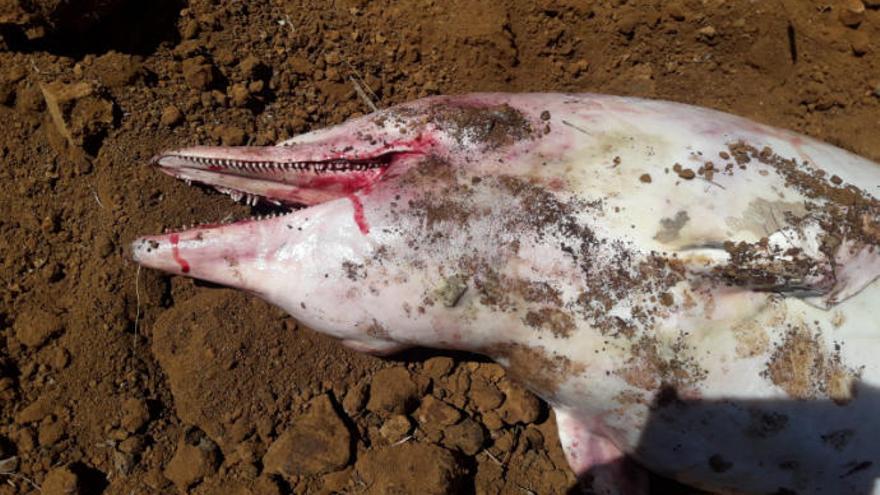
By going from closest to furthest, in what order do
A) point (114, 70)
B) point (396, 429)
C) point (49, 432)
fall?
point (49, 432) → point (114, 70) → point (396, 429)

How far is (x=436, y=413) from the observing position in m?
4.14

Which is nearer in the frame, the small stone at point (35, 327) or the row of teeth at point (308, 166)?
the row of teeth at point (308, 166)

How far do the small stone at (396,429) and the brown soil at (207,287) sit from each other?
0.01m

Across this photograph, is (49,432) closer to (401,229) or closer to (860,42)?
(401,229)

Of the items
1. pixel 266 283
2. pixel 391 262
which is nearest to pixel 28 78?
pixel 266 283

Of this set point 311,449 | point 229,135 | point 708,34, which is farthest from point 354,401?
point 708,34

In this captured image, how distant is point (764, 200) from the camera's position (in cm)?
319

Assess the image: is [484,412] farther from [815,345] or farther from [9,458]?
[9,458]

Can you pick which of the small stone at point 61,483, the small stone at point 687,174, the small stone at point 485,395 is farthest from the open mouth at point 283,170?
the small stone at point 61,483

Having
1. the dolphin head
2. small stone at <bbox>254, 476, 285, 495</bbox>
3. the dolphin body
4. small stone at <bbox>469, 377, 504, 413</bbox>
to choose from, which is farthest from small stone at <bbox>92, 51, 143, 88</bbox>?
small stone at <bbox>469, 377, 504, 413</bbox>

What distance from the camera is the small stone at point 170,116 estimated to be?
4008 millimetres

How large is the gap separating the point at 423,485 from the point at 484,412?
26.4 inches

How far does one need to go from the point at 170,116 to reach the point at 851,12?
4.34 m

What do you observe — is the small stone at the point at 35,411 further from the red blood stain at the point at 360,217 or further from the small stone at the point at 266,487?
the red blood stain at the point at 360,217
